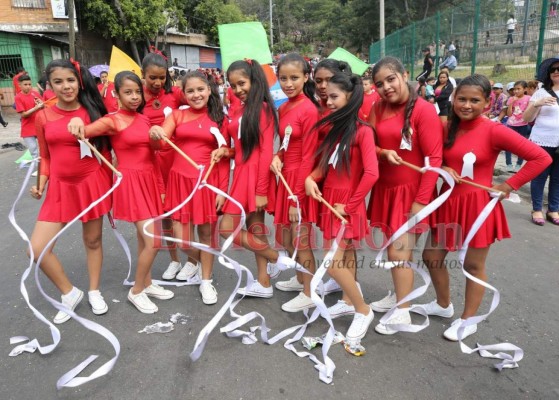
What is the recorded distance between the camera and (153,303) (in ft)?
11.7

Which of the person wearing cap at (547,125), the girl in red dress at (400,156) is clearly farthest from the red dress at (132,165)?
the person wearing cap at (547,125)

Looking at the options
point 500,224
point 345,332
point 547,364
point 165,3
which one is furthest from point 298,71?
point 165,3

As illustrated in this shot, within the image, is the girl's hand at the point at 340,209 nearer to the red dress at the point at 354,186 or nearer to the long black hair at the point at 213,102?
the red dress at the point at 354,186

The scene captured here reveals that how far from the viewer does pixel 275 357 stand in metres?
2.83

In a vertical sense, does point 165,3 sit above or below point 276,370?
above

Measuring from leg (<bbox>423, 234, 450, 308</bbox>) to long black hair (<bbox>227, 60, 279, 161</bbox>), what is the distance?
145cm

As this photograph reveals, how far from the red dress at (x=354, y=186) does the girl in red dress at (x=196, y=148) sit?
3.13ft

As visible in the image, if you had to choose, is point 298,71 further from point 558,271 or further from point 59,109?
point 558,271

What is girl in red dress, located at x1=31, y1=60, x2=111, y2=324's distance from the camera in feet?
10.2

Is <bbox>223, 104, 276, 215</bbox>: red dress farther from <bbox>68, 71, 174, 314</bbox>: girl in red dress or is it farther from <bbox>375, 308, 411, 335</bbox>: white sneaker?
<bbox>375, 308, 411, 335</bbox>: white sneaker

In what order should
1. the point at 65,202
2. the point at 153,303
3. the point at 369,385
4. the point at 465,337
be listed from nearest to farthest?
the point at 369,385
the point at 465,337
the point at 65,202
the point at 153,303

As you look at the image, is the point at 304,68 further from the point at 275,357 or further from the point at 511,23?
the point at 511,23

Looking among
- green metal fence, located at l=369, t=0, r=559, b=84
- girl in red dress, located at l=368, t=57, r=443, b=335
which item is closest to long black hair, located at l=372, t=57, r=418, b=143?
girl in red dress, located at l=368, t=57, r=443, b=335

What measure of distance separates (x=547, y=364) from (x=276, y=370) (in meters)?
1.70
